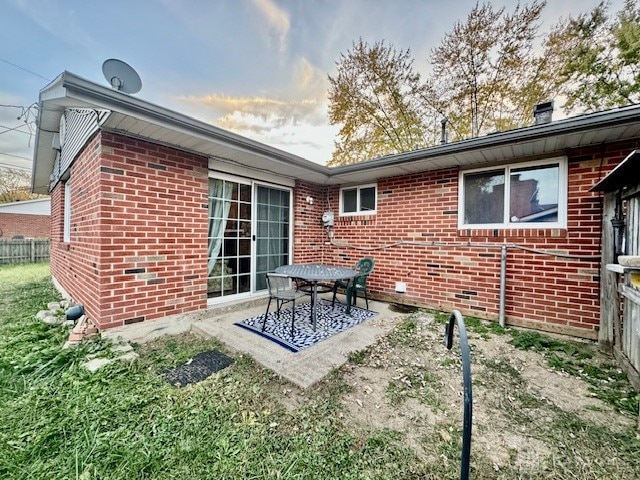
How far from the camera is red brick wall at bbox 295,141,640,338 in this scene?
3527 millimetres

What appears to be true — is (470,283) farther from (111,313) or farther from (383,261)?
(111,313)

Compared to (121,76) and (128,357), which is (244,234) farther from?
(121,76)

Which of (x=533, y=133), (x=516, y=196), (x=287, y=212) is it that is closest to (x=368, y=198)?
(x=287, y=212)

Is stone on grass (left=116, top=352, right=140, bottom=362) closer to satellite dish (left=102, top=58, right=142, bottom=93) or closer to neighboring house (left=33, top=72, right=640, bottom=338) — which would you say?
neighboring house (left=33, top=72, right=640, bottom=338)

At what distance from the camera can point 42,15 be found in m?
5.00

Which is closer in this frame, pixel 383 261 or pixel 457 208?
pixel 457 208

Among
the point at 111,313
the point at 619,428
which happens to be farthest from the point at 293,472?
the point at 111,313

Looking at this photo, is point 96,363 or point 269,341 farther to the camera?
point 269,341

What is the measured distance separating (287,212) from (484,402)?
4.59m

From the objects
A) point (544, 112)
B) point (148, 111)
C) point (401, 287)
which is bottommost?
point (401, 287)

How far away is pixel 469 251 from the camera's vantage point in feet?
14.6

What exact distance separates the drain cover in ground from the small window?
13.4ft

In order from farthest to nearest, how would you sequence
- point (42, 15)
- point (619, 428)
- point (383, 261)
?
point (383, 261) → point (42, 15) → point (619, 428)

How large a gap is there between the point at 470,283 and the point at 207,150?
4818 millimetres
